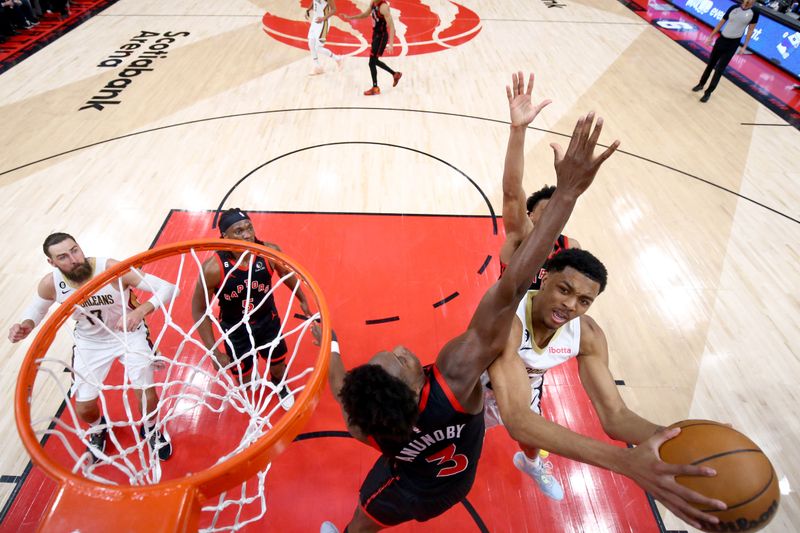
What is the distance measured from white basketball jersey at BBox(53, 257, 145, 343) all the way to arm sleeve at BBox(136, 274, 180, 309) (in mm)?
130

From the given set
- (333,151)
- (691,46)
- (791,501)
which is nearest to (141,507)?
(791,501)

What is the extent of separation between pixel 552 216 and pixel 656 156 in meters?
6.03

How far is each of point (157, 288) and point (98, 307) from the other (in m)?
0.34

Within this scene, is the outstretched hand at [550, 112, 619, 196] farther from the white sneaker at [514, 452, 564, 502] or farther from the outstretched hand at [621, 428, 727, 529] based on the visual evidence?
the white sneaker at [514, 452, 564, 502]

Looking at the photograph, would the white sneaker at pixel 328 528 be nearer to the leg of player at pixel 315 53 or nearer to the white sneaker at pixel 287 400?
the white sneaker at pixel 287 400

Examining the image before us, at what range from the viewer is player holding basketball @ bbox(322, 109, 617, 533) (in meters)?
1.55

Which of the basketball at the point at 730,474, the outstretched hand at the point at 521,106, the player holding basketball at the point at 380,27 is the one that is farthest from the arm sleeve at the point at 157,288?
the player holding basketball at the point at 380,27

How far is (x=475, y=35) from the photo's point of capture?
10.1 metres

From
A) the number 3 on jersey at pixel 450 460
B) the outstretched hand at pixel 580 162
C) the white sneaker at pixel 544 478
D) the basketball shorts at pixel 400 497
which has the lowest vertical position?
the white sneaker at pixel 544 478

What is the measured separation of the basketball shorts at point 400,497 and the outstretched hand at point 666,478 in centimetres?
115

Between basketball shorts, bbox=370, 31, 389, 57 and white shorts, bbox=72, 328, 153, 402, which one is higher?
basketball shorts, bbox=370, 31, 389, 57

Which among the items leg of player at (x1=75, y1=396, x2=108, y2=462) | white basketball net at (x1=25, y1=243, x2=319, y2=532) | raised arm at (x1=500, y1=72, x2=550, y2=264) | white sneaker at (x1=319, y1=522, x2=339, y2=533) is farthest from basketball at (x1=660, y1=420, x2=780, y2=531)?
leg of player at (x1=75, y1=396, x2=108, y2=462)

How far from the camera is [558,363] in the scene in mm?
2355

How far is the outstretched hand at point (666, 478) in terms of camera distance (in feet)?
3.54
